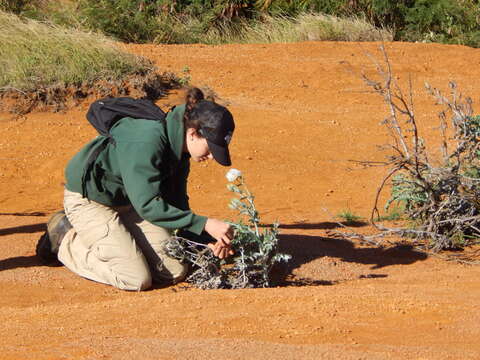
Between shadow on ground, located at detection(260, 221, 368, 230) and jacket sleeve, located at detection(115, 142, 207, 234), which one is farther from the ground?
jacket sleeve, located at detection(115, 142, 207, 234)

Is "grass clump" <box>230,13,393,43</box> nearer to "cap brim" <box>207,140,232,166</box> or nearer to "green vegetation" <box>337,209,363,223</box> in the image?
"green vegetation" <box>337,209,363,223</box>

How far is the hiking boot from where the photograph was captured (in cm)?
562

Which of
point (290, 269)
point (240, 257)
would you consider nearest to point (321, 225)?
point (290, 269)

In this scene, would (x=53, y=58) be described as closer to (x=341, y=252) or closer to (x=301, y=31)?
(x=341, y=252)

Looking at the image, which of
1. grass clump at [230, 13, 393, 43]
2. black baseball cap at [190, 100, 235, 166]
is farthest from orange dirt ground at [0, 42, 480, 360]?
grass clump at [230, 13, 393, 43]

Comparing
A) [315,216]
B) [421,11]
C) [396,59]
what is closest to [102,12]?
[396,59]

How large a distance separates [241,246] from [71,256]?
3.77 ft

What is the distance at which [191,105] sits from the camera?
4.94 metres

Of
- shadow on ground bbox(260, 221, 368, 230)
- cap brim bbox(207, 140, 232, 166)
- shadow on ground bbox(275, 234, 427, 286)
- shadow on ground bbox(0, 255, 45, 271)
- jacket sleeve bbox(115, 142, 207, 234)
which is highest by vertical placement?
cap brim bbox(207, 140, 232, 166)

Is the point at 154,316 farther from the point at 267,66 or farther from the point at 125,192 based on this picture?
the point at 267,66

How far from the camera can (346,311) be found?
4.30 metres

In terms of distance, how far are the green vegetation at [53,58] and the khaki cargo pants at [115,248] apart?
4.97 metres

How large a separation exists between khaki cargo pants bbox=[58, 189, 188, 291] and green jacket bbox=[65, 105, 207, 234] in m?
0.19

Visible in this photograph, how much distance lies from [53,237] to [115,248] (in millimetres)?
544
